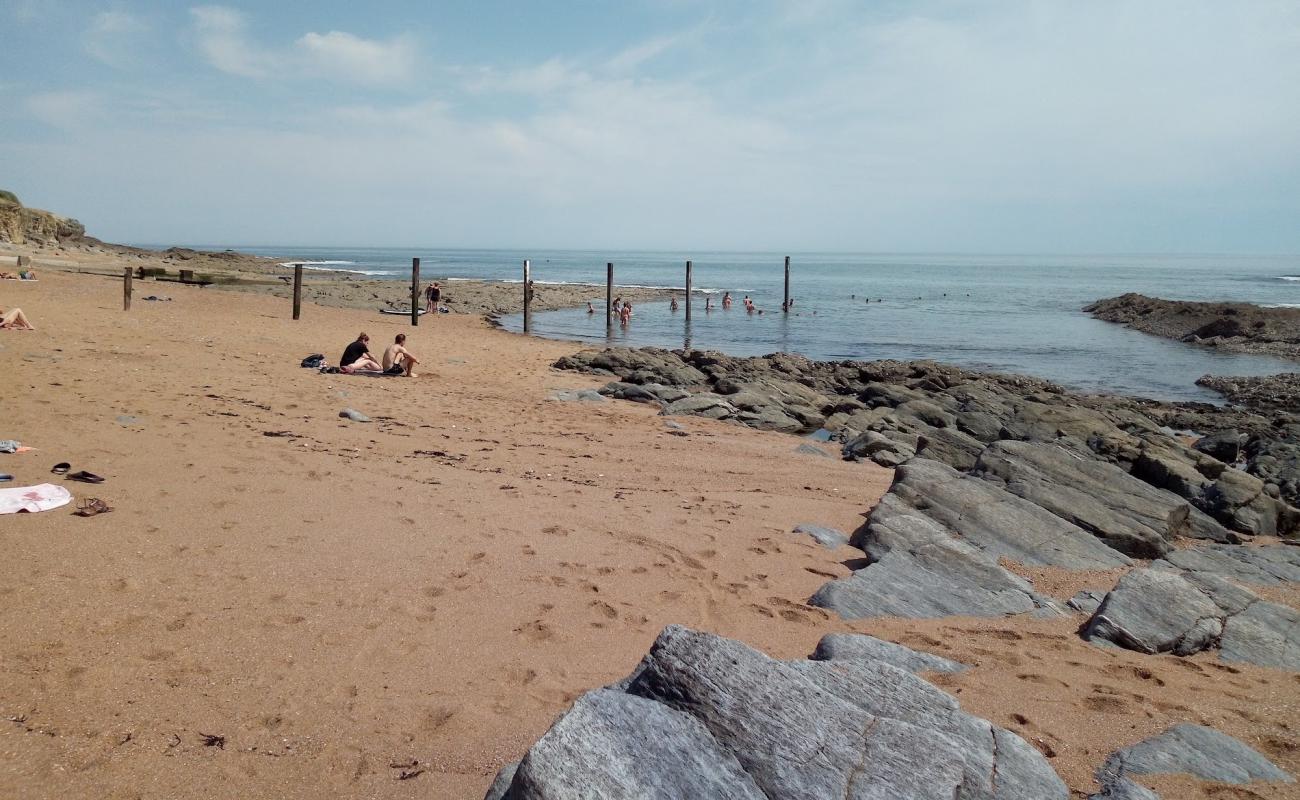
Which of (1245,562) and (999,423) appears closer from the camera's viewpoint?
(1245,562)

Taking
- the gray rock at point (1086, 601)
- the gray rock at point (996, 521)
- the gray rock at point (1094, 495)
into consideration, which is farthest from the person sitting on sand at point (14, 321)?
the gray rock at point (1086, 601)

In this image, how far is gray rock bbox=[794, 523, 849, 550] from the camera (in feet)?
22.6

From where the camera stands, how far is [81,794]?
10.3 ft

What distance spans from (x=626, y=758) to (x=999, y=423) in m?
12.3

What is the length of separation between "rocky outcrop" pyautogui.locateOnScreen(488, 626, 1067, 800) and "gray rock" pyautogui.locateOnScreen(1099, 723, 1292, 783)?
0.90 m

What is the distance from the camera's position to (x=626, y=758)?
2506mm

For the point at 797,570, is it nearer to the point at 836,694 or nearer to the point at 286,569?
the point at 836,694

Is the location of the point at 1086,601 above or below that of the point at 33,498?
below

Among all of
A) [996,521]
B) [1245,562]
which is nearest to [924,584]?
[996,521]

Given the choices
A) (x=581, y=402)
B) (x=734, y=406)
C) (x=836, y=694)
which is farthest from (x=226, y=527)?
(x=734, y=406)

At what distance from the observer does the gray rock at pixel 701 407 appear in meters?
13.5

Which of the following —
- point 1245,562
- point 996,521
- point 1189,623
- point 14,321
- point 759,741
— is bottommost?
point 1245,562

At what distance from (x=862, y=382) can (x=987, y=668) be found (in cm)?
1472

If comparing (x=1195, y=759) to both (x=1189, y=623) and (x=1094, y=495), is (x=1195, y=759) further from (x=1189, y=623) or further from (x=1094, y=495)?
(x=1094, y=495)
